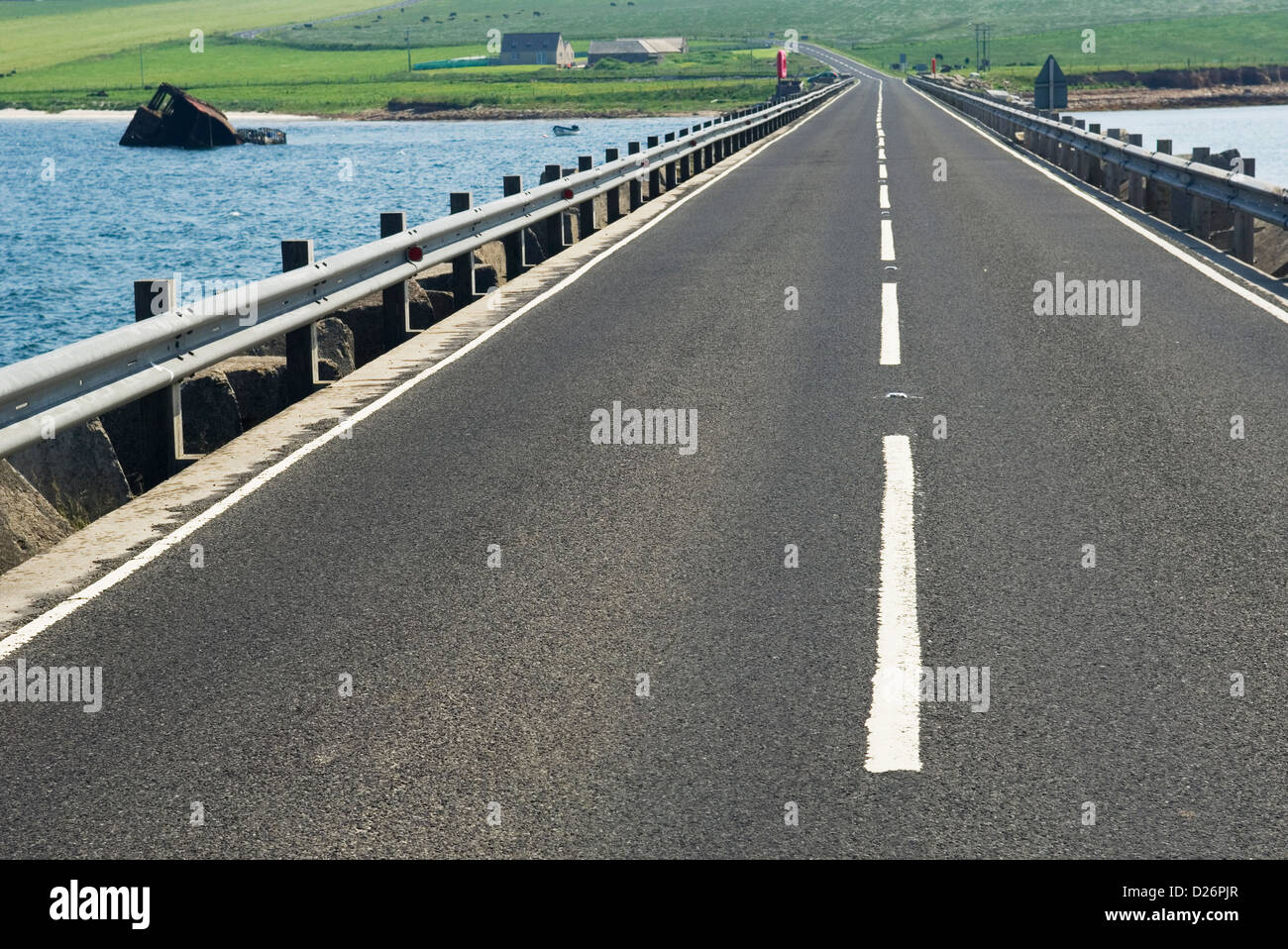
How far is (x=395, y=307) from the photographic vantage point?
483 inches

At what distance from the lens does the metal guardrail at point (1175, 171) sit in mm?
13797

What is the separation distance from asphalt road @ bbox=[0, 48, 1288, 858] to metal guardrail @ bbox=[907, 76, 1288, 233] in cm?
388

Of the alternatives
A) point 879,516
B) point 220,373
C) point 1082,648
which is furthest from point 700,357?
point 1082,648

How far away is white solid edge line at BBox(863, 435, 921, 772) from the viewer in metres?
4.48

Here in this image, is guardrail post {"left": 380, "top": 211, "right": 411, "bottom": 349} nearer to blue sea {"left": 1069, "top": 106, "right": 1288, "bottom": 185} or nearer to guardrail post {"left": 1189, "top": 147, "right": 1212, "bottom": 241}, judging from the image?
guardrail post {"left": 1189, "top": 147, "right": 1212, "bottom": 241}

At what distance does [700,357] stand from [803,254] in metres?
5.87

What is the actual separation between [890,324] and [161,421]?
599 centimetres

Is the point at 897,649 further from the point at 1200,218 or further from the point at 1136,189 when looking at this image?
the point at 1136,189

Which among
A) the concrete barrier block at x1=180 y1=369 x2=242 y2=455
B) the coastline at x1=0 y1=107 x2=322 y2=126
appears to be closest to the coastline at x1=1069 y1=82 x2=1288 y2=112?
the coastline at x1=0 y1=107 x2=322 y2=126

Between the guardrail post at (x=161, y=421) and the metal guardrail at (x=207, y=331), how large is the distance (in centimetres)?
5

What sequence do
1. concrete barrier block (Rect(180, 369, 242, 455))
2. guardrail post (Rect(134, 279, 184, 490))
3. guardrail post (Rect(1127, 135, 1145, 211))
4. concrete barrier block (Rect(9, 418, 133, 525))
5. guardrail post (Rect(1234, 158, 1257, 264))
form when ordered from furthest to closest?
guardrail post (Rect(1127, 135, 1145, 211)), guardrail post (Rect(1234, 158, 1257, 264)), concrete barrier block (Rect(180, 369, 242, 455)), guardrail post (Rect(134, 279, 184, 490)), concrete barrier block (Rect(9, 418, 133, 525))
